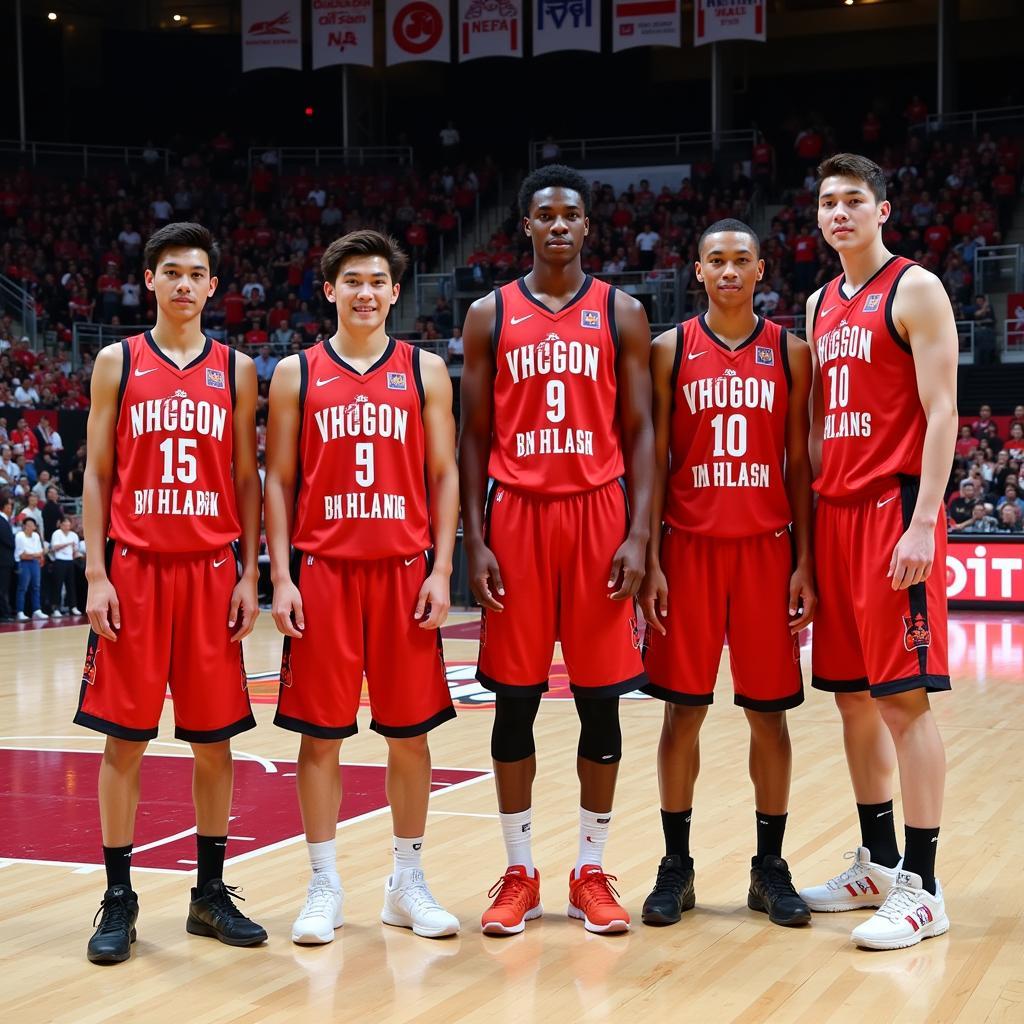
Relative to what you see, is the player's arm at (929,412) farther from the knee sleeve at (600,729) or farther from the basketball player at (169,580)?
the basketball player at (169,580)

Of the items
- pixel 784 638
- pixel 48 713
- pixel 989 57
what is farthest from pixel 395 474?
pixel 989 57

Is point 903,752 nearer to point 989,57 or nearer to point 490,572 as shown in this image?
point 490,572

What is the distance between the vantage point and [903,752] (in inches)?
155

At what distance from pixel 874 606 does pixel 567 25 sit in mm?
19851

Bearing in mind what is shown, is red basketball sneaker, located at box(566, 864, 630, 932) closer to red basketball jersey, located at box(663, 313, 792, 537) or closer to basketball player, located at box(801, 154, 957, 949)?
basketball player, located at box(801, 154, 957, 949)

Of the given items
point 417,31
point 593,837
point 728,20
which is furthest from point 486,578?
point 417,31

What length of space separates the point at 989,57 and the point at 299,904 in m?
23.1

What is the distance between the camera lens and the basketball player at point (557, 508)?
12.9 feet

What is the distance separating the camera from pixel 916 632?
3.85 metres

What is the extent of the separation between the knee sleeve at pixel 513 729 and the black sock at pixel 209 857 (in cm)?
83

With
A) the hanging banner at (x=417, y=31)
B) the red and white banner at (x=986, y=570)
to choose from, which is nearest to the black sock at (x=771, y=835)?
the red and white banner at (x=986, y=570)

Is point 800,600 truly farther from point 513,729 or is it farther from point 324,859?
point 324,859

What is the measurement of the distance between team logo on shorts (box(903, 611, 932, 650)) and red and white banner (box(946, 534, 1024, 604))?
10.9 m

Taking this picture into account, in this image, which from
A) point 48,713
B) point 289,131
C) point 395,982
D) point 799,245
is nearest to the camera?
point 395,982
